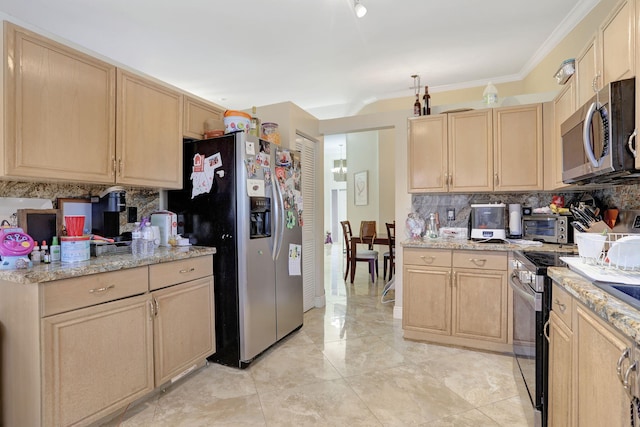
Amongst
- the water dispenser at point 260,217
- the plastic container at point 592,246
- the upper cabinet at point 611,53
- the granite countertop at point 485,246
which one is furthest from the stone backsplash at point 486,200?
the water dispenser at point 260,217

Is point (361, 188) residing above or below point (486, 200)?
above

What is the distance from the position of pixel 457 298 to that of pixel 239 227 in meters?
1.89

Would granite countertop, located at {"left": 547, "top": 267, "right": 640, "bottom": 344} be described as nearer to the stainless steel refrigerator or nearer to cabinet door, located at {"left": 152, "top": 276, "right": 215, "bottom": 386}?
the stainless steel refrigerator

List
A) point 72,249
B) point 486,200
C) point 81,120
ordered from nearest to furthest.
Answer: point 72,249 → point 81,120 → point 486,200

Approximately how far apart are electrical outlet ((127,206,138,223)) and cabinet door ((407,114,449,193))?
2.44 m

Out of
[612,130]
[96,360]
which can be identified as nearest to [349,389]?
[96,360]

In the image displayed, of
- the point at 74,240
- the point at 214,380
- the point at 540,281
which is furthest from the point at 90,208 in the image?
the point at 540,281

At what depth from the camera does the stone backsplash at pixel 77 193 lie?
1854mm

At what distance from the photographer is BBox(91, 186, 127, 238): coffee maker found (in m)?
2.19

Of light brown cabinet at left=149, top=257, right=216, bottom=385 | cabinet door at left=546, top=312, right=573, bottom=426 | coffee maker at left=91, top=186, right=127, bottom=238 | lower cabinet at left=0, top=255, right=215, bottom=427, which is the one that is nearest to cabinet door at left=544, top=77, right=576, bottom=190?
cabinet door at left=546, top=312, right=573, bottom=426

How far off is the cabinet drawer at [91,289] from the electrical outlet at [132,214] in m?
0.77

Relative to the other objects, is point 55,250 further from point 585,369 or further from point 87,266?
point 585,369

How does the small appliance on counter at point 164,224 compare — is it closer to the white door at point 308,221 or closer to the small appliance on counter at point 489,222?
the white door at point 308,221

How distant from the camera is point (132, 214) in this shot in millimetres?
2457
